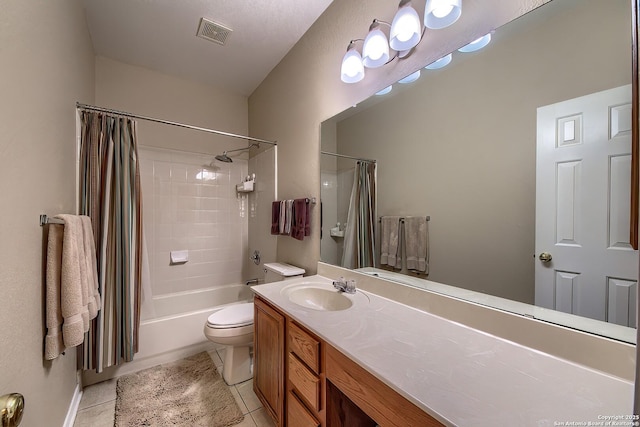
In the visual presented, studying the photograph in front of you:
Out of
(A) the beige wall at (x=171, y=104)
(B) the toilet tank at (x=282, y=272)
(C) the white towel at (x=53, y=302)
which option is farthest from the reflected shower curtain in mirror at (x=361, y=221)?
(A) the beige wall at (x=171, y=104)

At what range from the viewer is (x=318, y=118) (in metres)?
1.87

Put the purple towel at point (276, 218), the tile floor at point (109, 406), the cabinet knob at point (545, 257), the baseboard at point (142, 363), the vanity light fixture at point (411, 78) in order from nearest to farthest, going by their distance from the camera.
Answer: the cabinet knob at point (545, 257) → the vanity light fixture at point (411, 78) → the tile floor at point (109, 406) → the baseboard at point (142, 363) → the purple towel at point (276, 218)

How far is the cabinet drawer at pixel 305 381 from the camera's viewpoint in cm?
97

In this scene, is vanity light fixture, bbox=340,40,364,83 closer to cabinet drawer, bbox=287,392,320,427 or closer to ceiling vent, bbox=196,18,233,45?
ceiling vent, bbox=196,18,233,45

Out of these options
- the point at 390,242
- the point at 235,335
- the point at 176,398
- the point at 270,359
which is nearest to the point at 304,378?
the point at 270,359

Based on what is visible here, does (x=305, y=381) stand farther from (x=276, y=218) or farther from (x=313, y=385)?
(x=276, y=218)

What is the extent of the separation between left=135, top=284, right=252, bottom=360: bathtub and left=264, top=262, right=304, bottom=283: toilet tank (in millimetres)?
699

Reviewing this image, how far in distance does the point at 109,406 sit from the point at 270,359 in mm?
1220

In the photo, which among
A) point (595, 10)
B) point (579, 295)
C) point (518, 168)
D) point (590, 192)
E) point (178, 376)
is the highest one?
point (595, 10)

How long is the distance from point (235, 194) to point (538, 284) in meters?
2.86

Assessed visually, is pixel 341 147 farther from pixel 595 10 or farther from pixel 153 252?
pixel 153 252

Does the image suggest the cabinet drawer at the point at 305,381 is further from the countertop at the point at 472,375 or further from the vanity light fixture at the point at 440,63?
the vanity light fixture at the point at 440,63

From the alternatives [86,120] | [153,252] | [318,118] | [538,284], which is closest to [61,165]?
[86,120]

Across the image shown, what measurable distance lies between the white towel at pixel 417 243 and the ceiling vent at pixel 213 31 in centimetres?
208
